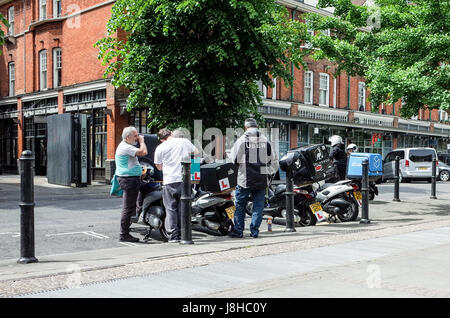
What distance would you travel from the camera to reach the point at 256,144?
8.11m

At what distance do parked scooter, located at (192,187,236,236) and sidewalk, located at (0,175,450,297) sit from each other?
363 millimetres

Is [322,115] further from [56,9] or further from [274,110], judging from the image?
[56,9]

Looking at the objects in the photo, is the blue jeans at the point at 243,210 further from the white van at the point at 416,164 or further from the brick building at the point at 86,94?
the white van at the point at 416,164

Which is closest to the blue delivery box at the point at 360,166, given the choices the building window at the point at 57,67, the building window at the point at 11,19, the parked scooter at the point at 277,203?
the parked scooter at the point at 277,203

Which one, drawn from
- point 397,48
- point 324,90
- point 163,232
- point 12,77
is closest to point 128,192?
point 163,232

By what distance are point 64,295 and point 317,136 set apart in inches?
1083

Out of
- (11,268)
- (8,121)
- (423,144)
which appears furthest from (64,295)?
(423,144)

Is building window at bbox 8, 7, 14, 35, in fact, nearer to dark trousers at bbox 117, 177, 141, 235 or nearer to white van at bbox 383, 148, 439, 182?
white van at bbox 383, 148, 439, 182

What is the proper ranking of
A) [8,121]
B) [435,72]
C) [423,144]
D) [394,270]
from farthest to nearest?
[423,144], [8,121], [435,72], [394,270]

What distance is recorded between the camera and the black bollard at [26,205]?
596cm

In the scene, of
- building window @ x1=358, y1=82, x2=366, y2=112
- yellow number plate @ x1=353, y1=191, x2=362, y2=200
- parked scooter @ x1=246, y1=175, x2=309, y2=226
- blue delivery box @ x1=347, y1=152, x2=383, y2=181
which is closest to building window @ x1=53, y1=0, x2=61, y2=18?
building window @ x1=358, y1=82, x2=366, y2=112

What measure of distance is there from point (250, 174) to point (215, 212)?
97cm

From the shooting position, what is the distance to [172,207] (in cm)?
763
